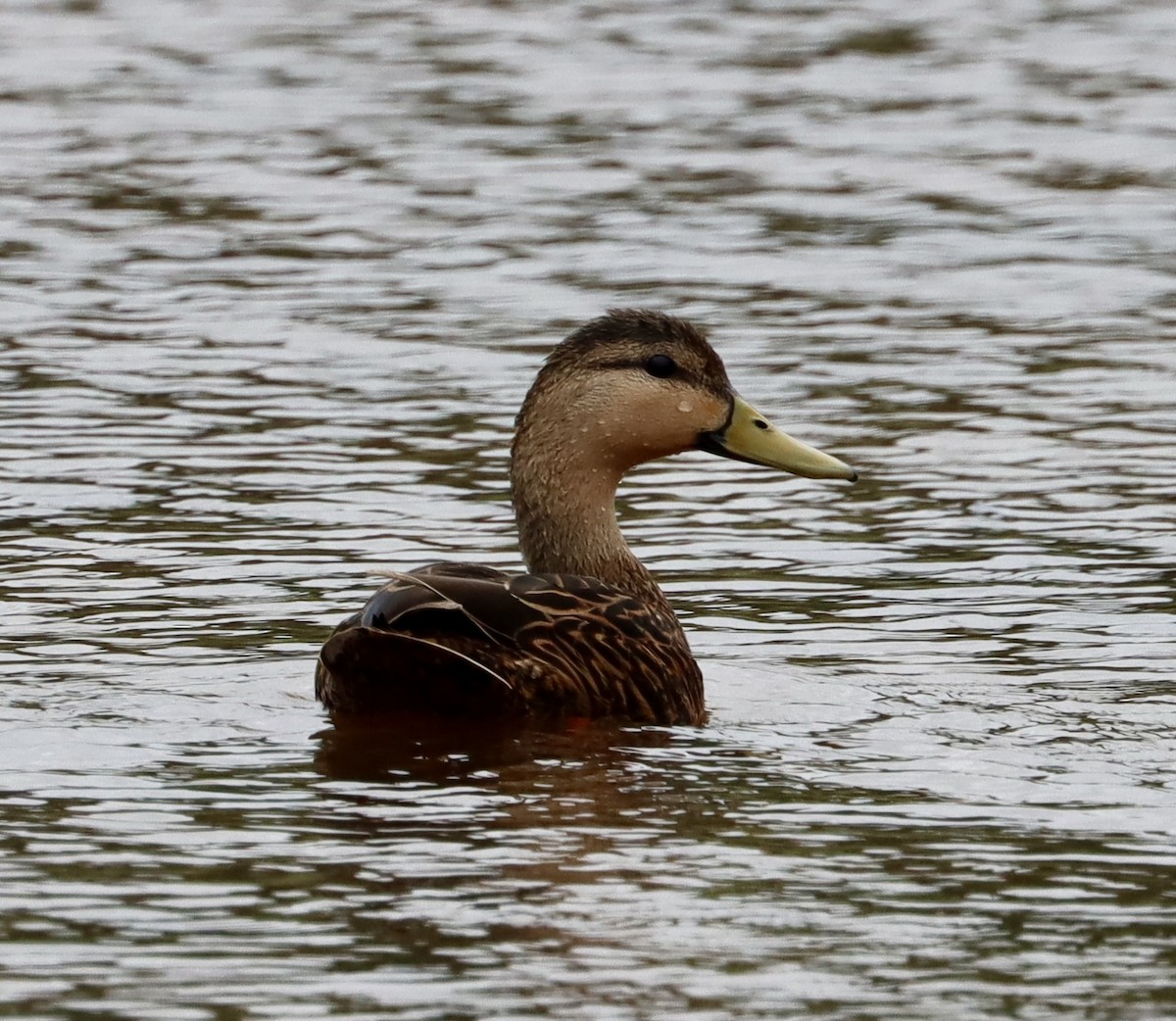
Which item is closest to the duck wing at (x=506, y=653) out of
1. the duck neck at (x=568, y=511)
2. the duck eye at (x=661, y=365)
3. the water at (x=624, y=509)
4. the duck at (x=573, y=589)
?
the duck at (x=573, y=589)

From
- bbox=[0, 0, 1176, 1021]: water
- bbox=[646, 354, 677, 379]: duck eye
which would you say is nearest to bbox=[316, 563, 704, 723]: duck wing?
bbox=[0, 0, 1176, 1021]: water

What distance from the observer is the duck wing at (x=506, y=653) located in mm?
9117

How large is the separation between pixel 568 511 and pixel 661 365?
2.04 feet

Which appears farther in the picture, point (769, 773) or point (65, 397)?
point (65, 397)

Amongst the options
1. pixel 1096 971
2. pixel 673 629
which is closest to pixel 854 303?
pixel 673 629

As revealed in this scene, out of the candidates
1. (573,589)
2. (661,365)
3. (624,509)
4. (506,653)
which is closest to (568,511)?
(661,365)

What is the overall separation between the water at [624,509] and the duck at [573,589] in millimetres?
181

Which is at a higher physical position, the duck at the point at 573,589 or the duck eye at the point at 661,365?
the duck eye at the point at 661,365

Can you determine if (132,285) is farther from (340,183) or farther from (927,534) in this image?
(927,534)

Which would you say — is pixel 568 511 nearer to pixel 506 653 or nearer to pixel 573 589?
pixel 573 589

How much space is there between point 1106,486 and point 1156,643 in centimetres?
262

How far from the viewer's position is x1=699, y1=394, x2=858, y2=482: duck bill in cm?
1066

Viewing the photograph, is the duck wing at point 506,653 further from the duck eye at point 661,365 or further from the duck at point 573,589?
the duck eye at point 661,365

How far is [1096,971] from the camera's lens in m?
6.92
